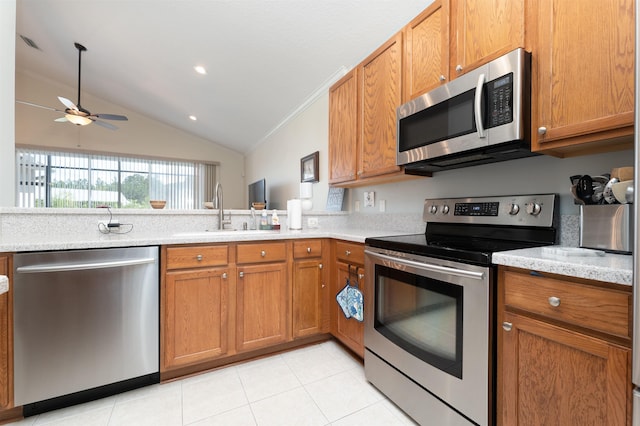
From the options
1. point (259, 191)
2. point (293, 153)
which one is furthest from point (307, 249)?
point (259, 191)

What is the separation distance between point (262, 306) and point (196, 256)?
58 cm

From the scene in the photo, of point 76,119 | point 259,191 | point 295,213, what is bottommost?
point 295,213

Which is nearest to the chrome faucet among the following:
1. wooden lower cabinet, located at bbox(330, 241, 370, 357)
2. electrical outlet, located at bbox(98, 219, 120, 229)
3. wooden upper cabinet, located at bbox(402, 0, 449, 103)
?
electrical outlet, located at bbox(98, 219, 120, 229)

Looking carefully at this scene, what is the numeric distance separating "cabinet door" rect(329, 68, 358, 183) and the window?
499cm

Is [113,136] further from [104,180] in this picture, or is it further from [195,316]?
[195,316]

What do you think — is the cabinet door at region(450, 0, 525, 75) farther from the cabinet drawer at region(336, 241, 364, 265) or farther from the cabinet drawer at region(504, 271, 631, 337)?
the cabinet drawer at region(336, 241, 364, 265)

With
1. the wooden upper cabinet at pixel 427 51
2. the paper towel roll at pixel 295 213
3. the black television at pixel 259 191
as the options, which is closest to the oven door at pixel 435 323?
the paper towel roll at pixel 295 213

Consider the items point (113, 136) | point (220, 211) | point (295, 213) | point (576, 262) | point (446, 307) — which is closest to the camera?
point (576, 262)

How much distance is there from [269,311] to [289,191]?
107 inches

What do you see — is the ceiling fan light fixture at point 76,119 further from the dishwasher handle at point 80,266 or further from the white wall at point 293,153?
the dishwasher handle at point 80,266

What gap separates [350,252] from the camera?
1.96 meters

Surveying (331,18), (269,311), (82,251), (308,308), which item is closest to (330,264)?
(308,308)

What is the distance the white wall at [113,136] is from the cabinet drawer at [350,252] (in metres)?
5.77

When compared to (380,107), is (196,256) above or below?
below
